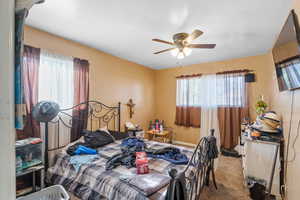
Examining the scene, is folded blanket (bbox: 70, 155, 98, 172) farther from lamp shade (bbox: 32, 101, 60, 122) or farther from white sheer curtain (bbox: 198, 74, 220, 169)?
white sheer curtain (bbox: 198, 74, 220, 169)

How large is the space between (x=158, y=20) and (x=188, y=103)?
9.36ft

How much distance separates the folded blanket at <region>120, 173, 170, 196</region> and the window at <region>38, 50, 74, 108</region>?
1869 mm

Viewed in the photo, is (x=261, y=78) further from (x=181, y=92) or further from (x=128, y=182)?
(x=128, y=182)

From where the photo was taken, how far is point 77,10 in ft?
6.23

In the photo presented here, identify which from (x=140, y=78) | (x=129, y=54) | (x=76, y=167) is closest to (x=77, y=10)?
(x=129, y=54)

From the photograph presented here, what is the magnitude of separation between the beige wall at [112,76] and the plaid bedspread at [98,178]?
4.95 ft

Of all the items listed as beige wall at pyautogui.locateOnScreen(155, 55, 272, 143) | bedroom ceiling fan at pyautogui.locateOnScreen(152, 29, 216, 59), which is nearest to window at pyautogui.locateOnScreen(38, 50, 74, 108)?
bedroom ceiling fan at pyautogui.locateOnScreen(152, 29, 216, 59)

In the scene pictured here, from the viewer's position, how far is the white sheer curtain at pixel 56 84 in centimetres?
238

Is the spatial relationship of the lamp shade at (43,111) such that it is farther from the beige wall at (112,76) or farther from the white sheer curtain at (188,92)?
the white sheer curtain at (188,92)

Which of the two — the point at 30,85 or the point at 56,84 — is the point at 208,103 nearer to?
the point at 56,84

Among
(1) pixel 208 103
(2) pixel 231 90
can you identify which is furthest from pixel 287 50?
(1) pixel 208 103

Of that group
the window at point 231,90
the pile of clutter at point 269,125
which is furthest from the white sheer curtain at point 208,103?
the pile of clutter at point 269,125

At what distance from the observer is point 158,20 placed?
6.93 ft

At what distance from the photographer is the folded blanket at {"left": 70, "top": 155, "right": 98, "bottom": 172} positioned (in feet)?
6.24
